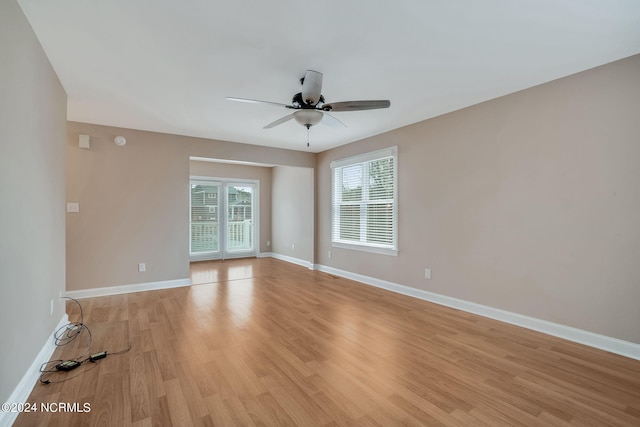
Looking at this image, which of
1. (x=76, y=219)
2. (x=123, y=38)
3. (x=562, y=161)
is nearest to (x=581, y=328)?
(x=562, y=161)

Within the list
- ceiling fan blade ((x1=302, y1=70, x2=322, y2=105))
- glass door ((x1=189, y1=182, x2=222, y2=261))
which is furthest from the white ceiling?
glass door ((x1=189, y1=182, x2=222, y2=261))

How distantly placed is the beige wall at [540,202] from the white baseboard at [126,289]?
379cm

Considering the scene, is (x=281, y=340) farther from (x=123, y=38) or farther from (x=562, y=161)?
(x=562, y=161)

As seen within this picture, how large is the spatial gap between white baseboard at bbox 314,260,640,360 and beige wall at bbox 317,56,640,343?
6cm

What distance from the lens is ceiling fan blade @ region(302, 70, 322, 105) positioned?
2.35 meters

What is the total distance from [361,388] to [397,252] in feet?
8.90

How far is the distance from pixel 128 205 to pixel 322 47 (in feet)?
12.7

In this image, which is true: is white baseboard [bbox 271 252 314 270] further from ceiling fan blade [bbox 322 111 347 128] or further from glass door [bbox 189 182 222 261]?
ceiling fan blade [bbox 322 111 347 128]

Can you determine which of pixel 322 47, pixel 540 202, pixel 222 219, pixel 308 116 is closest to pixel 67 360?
pixel 308 116

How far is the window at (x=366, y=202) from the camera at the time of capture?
4.63 metres

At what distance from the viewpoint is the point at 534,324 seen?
3.00 metres

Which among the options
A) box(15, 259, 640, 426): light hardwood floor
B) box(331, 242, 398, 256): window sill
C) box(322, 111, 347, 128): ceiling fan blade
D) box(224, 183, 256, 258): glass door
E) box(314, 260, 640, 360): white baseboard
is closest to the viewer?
box(15, 259, 640, 426): light hardwood floor

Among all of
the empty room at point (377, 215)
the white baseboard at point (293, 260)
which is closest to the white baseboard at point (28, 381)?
the empty room at point (377, 215)

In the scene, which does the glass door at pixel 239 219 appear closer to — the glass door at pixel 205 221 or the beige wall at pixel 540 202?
the glass door at pixel 205 221
